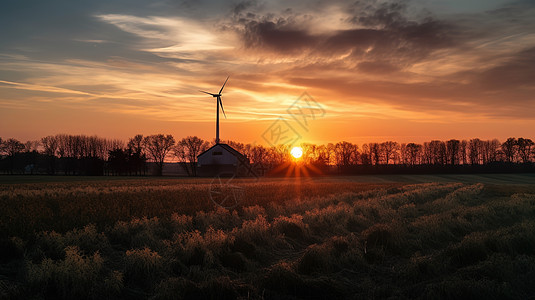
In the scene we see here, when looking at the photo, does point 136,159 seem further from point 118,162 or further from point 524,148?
point 524,148

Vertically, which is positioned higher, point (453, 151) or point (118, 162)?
point (453, 151)

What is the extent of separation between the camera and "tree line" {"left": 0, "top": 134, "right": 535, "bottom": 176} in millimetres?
107625

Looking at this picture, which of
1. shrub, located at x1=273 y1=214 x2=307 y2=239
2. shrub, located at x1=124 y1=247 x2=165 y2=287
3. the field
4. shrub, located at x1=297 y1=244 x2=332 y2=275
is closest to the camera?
the field

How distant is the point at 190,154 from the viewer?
11488 centimetres

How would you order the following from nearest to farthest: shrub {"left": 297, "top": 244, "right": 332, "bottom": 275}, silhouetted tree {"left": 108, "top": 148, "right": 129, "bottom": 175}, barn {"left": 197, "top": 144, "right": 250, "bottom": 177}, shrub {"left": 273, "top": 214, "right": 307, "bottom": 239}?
shrub {"left": 297, "top": 244, "right": 332, "bottom": 275} → shrub {"left": 273, "top": 214, "right": 307, "bottom": 239} → barn {"left": 197, "top": 144, "right": 250, "bottom": 177} → silhouetted tree {"left": 108, "top": 148, "right": 129, "bottom": 175}

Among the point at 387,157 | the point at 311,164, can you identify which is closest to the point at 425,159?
the point at 387,157

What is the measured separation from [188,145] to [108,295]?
10936 centimetres

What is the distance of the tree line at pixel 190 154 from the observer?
10762cm

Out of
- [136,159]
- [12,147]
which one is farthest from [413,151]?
[12,147]

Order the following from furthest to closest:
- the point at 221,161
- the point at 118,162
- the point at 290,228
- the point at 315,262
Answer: the point at 118,162
the point at 221,161
the point at 290,228
the point at 315,262

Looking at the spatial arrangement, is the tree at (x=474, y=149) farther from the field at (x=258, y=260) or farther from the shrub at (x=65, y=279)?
the shrub at (x=65, y=279)

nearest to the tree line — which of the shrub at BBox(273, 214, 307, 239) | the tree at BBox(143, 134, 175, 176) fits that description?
the tree at BBox(143, 134, 175, 176)

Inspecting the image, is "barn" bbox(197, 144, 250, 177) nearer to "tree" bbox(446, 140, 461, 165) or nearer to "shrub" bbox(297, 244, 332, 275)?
"shrub" bbox(297, 244, 332, 275)

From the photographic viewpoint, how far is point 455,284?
8242mm
